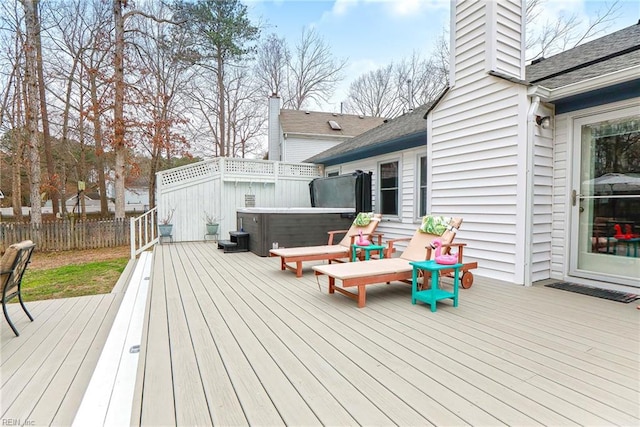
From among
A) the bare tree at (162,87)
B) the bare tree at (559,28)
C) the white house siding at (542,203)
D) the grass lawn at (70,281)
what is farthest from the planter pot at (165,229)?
the bare tree at (559,28)

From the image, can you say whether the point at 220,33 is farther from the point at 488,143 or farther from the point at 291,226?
the point at 488,143

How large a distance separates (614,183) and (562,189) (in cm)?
51

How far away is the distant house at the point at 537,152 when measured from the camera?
3629mm

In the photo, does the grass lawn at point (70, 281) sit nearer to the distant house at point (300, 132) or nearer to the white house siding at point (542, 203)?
the white house siding at point (542, 203)

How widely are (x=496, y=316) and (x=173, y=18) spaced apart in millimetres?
14409

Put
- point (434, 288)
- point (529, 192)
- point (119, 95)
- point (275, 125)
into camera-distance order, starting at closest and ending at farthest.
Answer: point (434, 288)
point (529, 192)
point (119, 95)
point (275, 125)

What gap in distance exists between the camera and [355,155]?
841cm

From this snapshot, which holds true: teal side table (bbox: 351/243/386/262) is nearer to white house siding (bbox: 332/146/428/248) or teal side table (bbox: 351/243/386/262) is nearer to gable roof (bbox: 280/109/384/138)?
white house siding (bbox: 332/146/428/248)

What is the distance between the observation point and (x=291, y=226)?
22.1 ft

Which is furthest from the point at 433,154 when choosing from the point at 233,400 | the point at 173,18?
the point at 173,18

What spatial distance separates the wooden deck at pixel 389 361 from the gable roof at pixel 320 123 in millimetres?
11437

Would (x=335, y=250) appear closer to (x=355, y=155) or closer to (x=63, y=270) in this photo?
(x=355, y=155)

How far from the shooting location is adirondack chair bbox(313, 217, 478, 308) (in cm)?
327

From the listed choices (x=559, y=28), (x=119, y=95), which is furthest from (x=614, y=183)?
(x=119, y=95)
